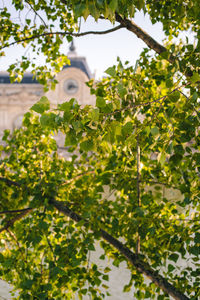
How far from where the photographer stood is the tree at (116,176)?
1668 mm

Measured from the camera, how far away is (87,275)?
2.99 metres

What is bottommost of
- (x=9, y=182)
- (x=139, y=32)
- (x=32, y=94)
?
(x=9, y=182)

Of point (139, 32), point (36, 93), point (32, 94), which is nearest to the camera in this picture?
point (139, 32)

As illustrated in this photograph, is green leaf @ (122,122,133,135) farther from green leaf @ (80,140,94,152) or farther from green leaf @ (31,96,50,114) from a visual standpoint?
green leaf @ (31,96,50,114)

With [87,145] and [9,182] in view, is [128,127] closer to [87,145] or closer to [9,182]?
[87,145]

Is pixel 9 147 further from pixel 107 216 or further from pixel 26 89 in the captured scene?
pixel 26 89

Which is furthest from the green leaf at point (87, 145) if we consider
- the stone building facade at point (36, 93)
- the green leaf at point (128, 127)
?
the stone building facade at point (36, 93)

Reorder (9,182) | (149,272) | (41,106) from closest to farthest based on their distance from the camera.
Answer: (41,106), (149,272), (9,182)

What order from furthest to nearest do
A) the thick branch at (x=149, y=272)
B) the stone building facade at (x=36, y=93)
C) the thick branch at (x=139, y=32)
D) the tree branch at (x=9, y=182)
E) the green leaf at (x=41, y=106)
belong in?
the stone building facade at (x=36, y=93) < the tree branch at (x=9, y=182) < the thick branch at (x=139, y=32) < the thick branch at (x=149, y=272) < the green leaf at (x=41, y=106)

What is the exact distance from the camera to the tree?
5.47 ft

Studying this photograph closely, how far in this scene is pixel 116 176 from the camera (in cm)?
304

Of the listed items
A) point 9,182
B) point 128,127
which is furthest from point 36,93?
point 128,127

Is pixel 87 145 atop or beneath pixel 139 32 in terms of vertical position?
beneath

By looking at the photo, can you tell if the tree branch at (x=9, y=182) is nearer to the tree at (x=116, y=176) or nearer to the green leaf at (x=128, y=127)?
the tree at (x=116, y=176)
